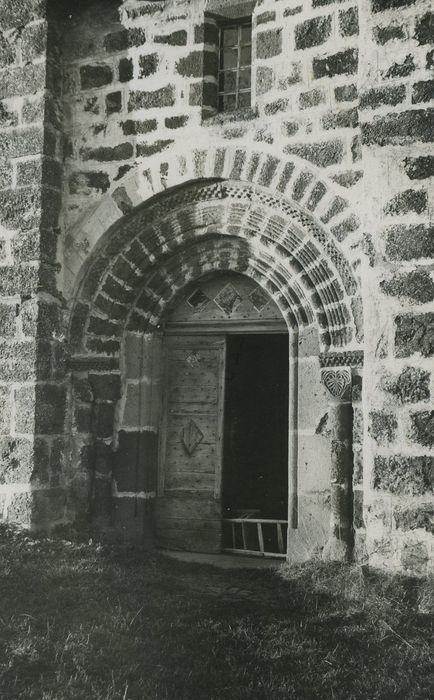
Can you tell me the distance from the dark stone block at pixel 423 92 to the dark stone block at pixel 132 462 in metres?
3.41

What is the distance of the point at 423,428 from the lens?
467 centimetres

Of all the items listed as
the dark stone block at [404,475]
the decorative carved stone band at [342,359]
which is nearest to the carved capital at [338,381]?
the decorative carved stone band at [342,359]

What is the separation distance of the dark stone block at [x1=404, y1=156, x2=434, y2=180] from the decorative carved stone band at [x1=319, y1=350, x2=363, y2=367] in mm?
1317

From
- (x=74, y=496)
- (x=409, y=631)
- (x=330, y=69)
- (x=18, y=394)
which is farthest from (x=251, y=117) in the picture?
(x=409, y=631)

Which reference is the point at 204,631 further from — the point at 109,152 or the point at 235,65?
the point at 235,65

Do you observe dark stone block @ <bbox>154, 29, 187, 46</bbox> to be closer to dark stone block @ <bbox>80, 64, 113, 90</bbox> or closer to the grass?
dark stone block @ <bbox>80, 64, 113, 90</bbox>

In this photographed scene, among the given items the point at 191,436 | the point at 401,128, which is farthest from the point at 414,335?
the point at 191,436

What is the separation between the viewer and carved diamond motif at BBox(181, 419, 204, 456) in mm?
6539

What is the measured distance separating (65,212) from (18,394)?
1617mm

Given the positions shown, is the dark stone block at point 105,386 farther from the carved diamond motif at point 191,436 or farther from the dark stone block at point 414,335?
the dark stone block at point 414,335

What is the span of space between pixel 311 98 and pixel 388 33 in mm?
832

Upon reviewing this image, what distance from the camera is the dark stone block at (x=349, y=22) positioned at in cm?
555

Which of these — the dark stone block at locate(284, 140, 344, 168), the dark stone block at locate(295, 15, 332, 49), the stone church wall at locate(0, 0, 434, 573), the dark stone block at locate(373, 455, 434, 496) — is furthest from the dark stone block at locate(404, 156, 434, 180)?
the dark stone block at locate(373, 455, 434, 496)

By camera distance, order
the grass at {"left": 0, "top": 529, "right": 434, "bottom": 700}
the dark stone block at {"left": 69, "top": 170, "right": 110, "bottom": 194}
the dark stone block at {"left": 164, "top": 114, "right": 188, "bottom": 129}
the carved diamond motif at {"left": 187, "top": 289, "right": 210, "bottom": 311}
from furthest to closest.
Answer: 1. the carved diamond motif at {"left": 187, "top": 289, "right": 210, "bottom": 311}
2. the dark stone block at {"left": 69, "top": 170, "right": 110, "bottom": 194}
3. the dark stone block at {"left": 164, "top": 114, "right": 188, "bottom": 129}
4. the grass at {"left": 0, "top": 529, "right": 434, "bottom": 700}
